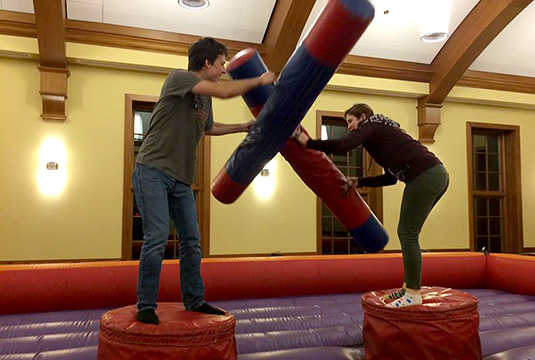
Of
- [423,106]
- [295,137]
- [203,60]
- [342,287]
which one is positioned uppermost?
[423,106]

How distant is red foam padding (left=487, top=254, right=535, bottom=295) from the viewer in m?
3.68

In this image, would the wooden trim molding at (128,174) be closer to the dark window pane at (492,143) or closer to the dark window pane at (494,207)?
the dark window pane at (492,143)

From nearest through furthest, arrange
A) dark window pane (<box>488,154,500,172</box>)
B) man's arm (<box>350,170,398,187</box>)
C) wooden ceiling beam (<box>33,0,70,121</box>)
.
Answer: man's arm (<box>350,170,398,187</box>), wooden ceiling beam (<box>33,0,70,121</box>), dark window pane (<box>488,154,500,172</box>)

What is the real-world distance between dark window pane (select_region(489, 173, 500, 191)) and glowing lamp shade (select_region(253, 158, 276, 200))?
3459 millimetres

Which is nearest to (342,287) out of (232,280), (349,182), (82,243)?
(232,280)

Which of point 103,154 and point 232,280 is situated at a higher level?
point 103,154

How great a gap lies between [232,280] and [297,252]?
2.09 metres

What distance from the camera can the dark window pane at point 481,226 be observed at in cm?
662

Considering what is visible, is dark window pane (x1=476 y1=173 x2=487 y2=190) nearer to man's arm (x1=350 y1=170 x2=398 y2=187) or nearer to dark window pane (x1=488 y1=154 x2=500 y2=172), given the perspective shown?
dark window pane (x1=488 y1=154 x2=500 y2=172)

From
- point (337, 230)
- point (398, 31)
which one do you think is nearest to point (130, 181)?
point (337, 230)

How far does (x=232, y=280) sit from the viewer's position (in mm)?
3371

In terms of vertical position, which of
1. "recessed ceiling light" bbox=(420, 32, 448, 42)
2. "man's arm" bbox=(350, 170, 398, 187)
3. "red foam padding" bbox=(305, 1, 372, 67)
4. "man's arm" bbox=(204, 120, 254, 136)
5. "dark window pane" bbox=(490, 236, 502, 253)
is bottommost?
"dark window pane" bbox=(490, 236, 502, 253)

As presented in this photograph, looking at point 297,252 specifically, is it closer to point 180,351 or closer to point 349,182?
point 349,182

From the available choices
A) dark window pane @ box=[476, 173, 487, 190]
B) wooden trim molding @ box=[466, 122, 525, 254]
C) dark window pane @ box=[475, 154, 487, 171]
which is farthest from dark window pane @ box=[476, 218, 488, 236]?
dark window pane @ box=[475, 154, 487, 171]
